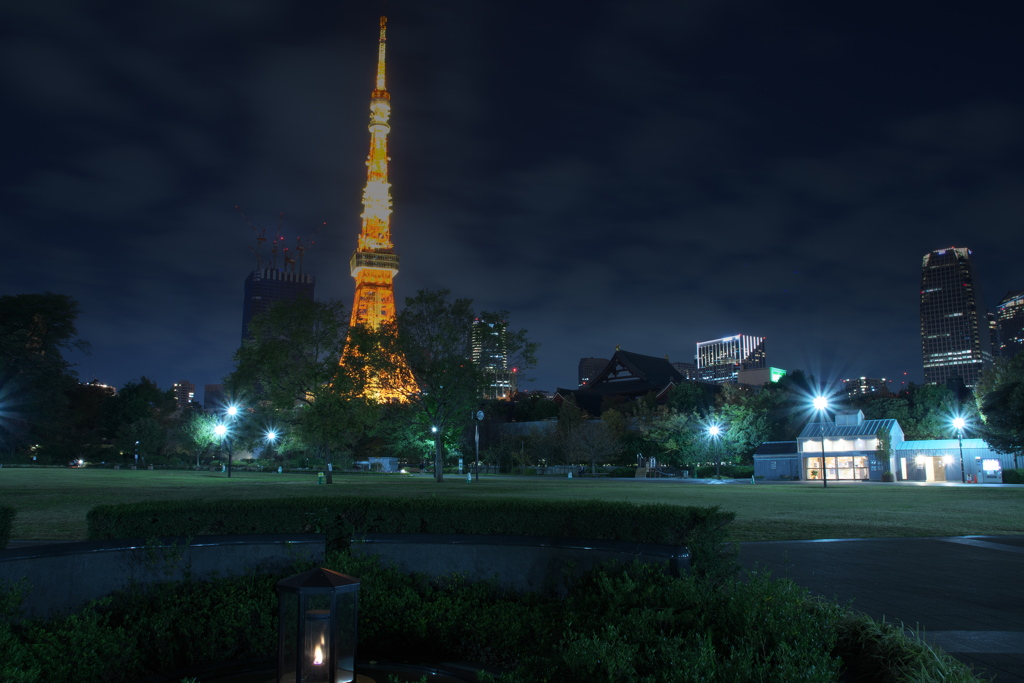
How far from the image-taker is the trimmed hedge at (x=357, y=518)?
7.04 meters

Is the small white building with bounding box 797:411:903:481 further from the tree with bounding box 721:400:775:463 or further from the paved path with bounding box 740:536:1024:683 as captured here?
the paved path with bounding box 740:536:1024:683

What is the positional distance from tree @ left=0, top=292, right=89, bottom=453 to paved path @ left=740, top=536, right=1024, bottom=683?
5690 centimetres

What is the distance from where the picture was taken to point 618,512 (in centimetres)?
684

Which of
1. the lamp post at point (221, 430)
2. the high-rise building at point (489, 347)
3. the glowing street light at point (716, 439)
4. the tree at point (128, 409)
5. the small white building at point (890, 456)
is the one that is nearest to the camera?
the high-rise building at point (489, 347)

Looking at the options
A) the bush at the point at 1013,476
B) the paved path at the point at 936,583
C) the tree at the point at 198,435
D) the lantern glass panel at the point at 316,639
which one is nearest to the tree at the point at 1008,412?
the bush at the point at 1013,476

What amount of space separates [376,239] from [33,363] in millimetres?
47392

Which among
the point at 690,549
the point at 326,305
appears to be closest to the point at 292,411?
the point at 326,305

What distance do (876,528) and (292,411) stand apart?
3434cm

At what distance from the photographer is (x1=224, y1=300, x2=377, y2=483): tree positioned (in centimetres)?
3738

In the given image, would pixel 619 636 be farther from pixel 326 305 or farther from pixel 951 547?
pixel 326 305

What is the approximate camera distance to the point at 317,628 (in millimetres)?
4262

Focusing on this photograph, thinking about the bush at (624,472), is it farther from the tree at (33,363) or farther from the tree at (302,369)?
the tree at (33,363)

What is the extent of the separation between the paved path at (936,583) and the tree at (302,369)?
94.8ft

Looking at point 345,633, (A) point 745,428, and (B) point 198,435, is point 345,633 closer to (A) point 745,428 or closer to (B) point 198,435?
(A) point 745,428
